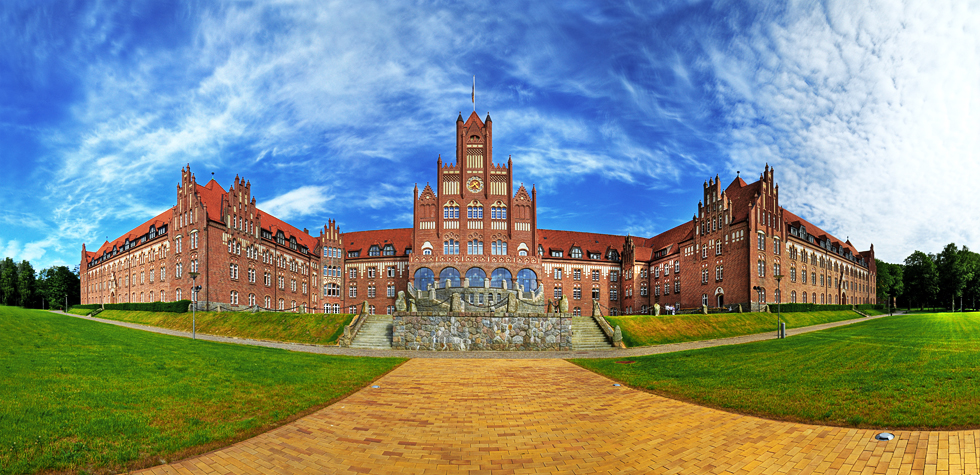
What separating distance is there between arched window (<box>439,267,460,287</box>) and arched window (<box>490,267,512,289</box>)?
438 centimetres

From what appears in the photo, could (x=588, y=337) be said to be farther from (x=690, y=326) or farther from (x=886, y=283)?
(x=886, y=283)

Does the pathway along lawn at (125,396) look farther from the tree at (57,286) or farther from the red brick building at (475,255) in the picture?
the tree at (57,286)

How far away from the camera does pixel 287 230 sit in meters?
67.1

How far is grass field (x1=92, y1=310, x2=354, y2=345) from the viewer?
1334 inches

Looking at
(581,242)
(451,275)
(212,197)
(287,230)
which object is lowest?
(451,275)

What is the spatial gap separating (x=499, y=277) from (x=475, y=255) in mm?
4143

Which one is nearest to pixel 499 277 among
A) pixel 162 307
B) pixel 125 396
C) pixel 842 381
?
pixel 162 307

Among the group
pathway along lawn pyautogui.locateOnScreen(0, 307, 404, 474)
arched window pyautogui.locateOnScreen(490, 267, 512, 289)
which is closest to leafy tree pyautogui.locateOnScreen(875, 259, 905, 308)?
arched window pyautogui.locateOnScreen(490, 267, 512, 289)

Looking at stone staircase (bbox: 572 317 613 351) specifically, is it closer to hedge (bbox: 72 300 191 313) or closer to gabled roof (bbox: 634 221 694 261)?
gabled roof (bbox: 634 221 694 261)

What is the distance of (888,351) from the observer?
53.4 ft

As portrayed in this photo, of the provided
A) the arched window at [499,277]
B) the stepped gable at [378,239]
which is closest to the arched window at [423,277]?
the arched window at [499,277]

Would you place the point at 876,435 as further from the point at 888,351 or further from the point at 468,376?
the point at 468,376

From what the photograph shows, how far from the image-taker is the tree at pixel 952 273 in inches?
2707

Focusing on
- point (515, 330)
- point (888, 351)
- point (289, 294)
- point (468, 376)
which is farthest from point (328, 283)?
point (888, 351)
